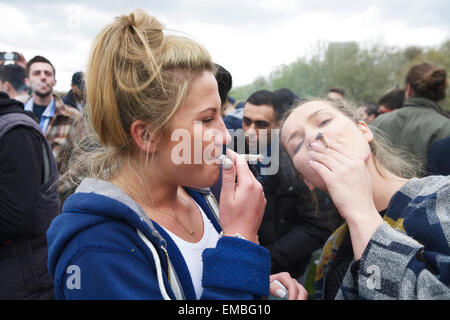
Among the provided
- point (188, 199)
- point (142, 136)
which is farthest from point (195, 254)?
point (142, 136)

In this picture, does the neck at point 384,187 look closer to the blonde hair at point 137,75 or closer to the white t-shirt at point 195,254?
the white t-shirt at point 195,254

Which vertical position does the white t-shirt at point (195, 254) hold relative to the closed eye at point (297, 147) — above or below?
below

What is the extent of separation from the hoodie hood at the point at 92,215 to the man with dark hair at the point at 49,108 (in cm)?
324

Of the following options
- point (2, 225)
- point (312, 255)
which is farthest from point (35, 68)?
point (312, 255)

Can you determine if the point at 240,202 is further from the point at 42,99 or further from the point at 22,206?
the point at 42,99

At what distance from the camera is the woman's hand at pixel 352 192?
4.42ft

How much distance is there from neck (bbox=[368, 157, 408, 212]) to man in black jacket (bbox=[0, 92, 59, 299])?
203 centimetres

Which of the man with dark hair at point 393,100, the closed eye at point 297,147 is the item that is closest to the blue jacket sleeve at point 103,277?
the closed eye at point 297,147

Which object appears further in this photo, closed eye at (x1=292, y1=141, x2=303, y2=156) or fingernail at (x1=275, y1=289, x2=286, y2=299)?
closed eye at (x1=292, y1=141, x2=303, y2=156)

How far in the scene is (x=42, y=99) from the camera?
4.88 m

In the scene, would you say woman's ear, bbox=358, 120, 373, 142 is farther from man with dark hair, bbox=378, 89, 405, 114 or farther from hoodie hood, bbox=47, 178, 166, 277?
man with dark hair, bbox=378, 89, 405, 114

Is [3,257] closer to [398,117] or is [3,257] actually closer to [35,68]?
[35,68]

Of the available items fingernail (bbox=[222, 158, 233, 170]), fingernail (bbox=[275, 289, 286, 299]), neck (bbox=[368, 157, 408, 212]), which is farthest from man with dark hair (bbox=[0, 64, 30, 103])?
neck (bbox=[368, 157, 408, 212])

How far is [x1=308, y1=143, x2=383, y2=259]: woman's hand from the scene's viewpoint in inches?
53.1
